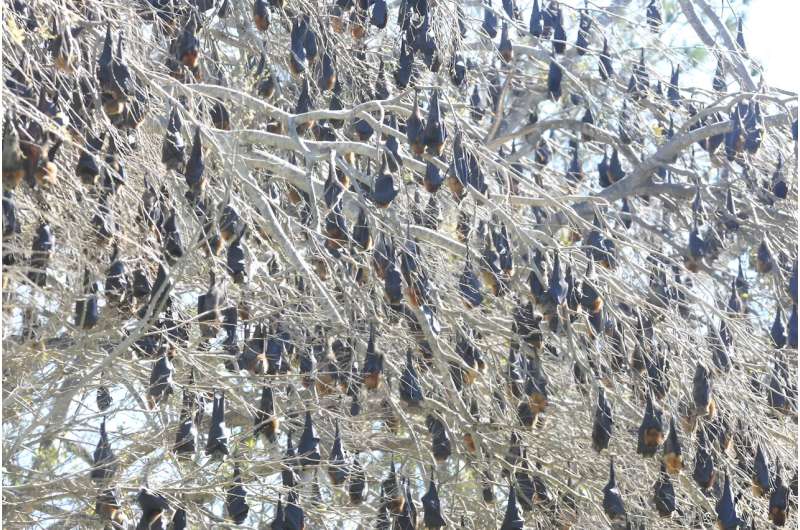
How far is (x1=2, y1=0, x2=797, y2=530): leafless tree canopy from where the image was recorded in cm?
508

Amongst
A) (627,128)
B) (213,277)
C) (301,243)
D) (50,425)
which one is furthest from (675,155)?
(50,425)

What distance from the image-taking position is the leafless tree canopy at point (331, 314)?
5.08 m

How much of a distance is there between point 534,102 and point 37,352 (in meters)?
5.00

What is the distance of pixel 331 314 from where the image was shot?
18.2ft

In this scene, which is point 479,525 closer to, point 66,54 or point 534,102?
point 66,54

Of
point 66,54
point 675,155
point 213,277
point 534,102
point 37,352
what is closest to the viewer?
point 66,54

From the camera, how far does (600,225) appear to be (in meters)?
6.53

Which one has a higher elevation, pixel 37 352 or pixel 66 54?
pixel 66 54

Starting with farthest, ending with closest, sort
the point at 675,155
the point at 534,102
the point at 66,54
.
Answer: the point at 534,102 < the point at 675,155 < the point at 66,54

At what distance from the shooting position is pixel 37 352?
502cm

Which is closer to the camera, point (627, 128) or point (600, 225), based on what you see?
point (600, 225)

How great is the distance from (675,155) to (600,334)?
7.57 ft

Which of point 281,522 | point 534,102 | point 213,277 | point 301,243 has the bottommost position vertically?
point 281,522

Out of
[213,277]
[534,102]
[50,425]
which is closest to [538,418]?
[213,277]
